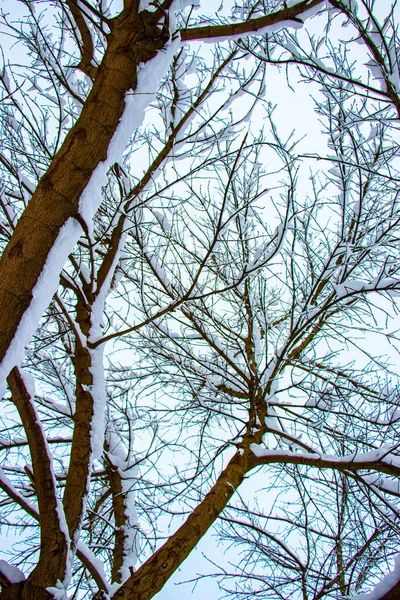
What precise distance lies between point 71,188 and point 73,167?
102 millimetres

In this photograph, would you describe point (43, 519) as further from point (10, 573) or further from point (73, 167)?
Result: point (73, 167)

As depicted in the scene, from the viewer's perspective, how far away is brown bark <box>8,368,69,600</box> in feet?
5.17

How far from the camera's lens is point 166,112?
112 inches

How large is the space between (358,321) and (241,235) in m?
1.31

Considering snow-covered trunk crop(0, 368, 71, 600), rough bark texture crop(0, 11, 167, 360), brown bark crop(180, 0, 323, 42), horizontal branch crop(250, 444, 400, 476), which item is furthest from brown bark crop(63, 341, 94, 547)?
brown bark crop(180, 0, 323, 42)

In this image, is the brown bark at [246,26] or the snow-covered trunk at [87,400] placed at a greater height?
the brown bark at [246,26]

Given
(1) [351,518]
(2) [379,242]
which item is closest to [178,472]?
(1) [351,518]

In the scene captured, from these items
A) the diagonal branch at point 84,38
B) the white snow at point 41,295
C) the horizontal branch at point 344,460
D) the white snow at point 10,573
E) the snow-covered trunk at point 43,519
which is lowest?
the white snow at point 10,573

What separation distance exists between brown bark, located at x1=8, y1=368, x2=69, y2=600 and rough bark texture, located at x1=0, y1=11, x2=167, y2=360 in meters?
0.58

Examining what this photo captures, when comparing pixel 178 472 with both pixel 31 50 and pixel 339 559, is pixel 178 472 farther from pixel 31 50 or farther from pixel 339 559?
pixel 31 50

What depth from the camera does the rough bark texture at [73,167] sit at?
1.29m

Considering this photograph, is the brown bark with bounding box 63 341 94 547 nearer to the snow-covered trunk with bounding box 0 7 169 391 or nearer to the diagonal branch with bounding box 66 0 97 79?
the snow-covered trunk with bounding box 0 7 169 391

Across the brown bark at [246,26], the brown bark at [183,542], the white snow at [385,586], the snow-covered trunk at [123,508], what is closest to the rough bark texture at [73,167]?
the brown bark at [246,26]

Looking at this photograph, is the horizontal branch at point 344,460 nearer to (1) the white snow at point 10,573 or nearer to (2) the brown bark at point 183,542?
(2) the brown bark at point 183,542
